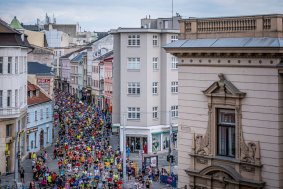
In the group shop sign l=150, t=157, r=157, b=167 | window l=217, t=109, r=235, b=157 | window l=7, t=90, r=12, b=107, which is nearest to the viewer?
window l=217, t=109, r=235, b=157

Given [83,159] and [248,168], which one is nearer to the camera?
[248,168]

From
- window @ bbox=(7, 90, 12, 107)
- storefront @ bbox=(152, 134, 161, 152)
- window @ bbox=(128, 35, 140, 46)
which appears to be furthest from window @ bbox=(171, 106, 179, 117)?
window @ bbox=(7, 90, 12, 107)

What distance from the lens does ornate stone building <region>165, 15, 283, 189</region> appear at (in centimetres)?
2233

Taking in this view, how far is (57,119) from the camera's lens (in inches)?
3177

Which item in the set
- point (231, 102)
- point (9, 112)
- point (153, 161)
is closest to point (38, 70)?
point (9, 112)

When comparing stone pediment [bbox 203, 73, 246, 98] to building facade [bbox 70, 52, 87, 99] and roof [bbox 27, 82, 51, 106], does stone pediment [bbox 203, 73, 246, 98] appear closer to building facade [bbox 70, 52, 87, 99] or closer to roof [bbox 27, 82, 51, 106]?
roof [bbox 27, 82, 51, 106]

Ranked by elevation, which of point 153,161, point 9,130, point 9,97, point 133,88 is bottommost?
point 153,161

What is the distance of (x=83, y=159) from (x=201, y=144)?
2749 centimetres

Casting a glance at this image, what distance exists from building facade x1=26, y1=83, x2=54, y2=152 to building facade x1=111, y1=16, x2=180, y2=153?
8447 millimetres

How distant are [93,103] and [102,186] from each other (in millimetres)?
64202

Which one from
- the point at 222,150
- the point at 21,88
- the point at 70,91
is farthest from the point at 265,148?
the point at 70,91

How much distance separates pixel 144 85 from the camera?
59.2m

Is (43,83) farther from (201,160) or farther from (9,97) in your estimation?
(201,160)

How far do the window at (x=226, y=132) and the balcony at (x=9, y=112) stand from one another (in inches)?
1121
